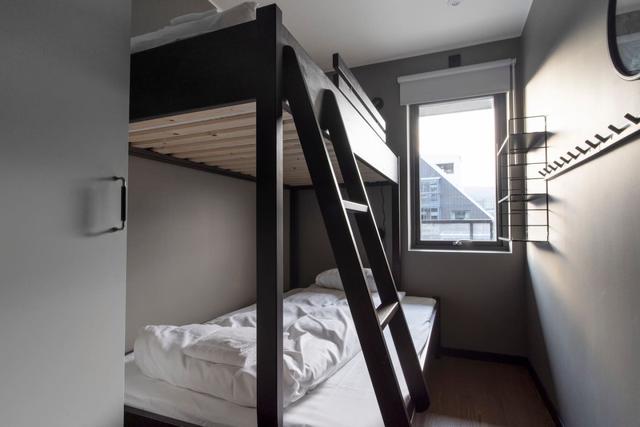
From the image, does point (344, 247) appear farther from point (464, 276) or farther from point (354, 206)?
point (464, 276)

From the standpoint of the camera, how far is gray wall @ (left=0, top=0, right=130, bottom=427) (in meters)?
0.69

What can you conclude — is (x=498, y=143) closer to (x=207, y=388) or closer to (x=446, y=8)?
(x=446, y=8)

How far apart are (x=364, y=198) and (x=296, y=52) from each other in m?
0.59

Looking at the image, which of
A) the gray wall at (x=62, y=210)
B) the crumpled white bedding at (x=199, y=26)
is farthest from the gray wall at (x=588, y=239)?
the gray wall at (x=62, y=210)

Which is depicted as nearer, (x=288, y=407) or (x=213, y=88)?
(x=213, y=88)

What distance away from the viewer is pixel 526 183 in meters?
2.60

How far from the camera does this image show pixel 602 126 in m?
1.28

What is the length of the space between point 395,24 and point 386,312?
2372 millimetres

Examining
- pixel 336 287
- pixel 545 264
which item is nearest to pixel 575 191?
pixel 545 264

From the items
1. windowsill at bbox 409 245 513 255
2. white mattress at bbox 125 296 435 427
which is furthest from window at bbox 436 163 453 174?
white mattress at bbox 125 296 435 427

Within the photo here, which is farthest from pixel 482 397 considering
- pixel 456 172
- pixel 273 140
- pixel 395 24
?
pixel 395 24

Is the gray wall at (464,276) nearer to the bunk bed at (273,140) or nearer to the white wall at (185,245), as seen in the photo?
the white wall at (185,245)

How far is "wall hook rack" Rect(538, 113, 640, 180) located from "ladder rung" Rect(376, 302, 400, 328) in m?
0.93

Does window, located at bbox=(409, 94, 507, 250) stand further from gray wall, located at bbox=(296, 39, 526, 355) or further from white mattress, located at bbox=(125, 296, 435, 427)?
white mattress, located at bbox=(125, 296, 435, 427)
